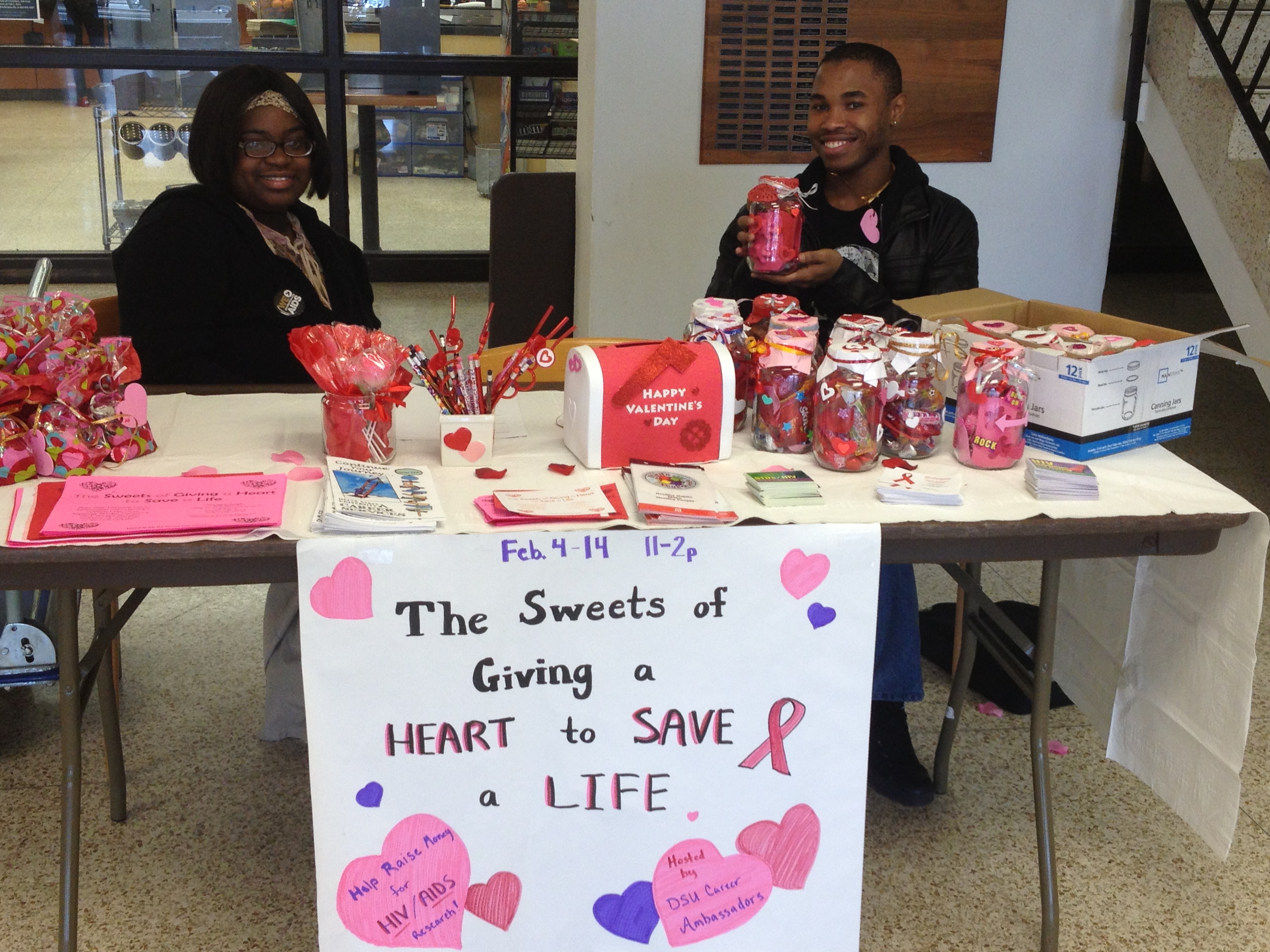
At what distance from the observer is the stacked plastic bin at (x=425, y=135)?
6207 millimetres

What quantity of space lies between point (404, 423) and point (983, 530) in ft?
2.94

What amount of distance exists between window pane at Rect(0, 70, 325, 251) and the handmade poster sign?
504 centimetres

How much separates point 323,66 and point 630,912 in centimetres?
521

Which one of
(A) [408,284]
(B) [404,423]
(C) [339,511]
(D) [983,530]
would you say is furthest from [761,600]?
(A) [408,284]

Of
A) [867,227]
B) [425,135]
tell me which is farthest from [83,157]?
[867,227]

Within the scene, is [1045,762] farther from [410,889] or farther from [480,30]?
[480,30]

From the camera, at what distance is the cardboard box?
5.65 feet

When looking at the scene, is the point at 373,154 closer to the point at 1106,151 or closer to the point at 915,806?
the point at 1106,151

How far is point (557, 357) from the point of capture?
7.77 ft

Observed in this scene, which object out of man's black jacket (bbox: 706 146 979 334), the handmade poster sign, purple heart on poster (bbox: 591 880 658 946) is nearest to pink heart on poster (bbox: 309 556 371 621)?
the handmade poster sign

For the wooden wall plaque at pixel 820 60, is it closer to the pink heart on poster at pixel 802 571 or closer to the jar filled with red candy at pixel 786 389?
the jar filled with red candy at pixel 786 389

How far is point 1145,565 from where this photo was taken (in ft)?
6.18

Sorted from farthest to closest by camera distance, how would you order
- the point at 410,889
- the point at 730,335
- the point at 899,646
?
the point at 899,646 < the point at 730,335 < the point at 410,889

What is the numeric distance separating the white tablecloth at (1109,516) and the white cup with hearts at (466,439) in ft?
0.10
